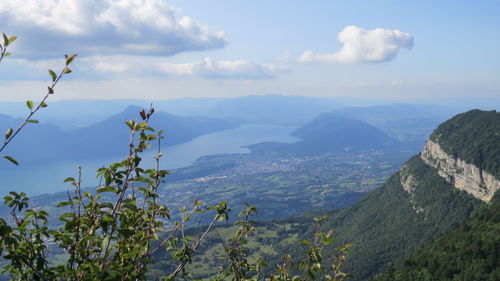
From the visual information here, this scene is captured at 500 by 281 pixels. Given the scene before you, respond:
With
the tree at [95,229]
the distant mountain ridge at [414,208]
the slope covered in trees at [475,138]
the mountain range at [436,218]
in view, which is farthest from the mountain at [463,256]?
the tree at [95,229]

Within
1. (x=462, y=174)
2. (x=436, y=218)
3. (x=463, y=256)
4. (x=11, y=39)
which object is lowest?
(x=436, y=218)

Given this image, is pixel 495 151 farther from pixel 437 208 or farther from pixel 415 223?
pixel 415 223

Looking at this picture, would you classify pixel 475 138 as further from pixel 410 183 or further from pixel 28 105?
pixel 28 105

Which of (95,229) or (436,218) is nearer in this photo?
(95,229)

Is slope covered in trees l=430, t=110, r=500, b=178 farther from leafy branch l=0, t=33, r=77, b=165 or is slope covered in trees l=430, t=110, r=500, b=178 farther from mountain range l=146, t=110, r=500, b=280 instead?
leafy branch l=0, t=33, r=77, b=165

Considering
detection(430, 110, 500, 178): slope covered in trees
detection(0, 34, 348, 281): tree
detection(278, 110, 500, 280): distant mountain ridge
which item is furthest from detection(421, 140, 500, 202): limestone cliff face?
detection(0, 34, 348, 281): tree

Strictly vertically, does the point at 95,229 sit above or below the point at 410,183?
above

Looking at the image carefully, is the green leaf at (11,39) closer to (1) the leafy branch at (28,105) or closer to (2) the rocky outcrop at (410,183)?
(1) the leafy branch at (28,105)

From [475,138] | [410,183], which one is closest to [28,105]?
[475,138]

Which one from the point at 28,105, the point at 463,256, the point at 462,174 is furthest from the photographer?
the point at 462,174
